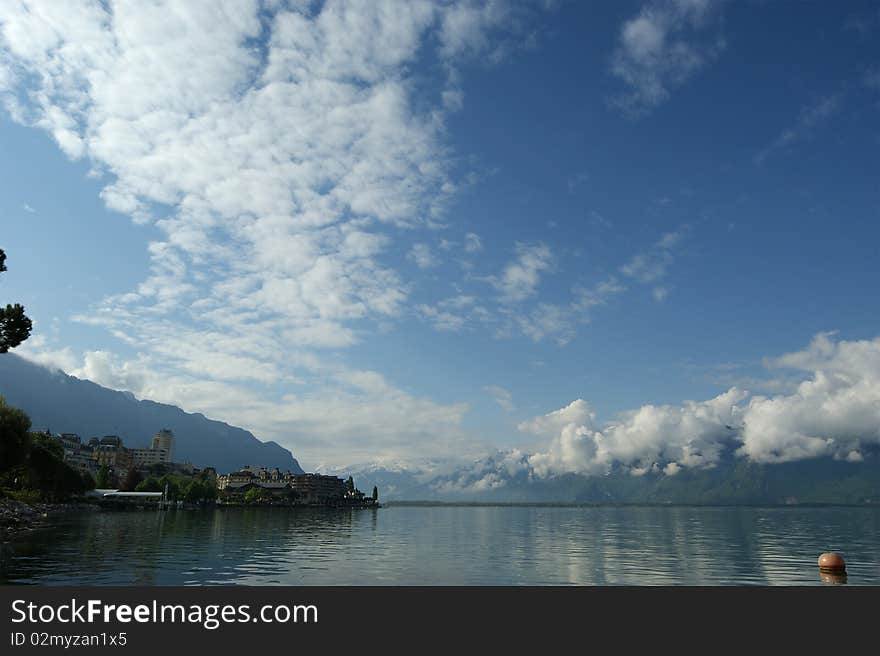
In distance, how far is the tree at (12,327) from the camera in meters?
60.6

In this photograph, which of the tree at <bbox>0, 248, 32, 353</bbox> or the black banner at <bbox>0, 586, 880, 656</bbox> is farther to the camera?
the tree at <bbox>0, 248, 32, 353</bbox>

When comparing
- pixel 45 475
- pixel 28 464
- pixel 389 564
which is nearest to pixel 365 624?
pixel 389 564

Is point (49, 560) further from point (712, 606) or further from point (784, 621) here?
point (784, 621)

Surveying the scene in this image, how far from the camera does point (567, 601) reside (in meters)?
31.3

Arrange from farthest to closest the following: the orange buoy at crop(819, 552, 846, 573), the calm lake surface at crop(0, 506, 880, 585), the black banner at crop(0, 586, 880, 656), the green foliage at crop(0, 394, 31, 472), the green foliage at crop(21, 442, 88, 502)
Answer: the green foliage at crop(21, 442, 88, 502)
the green foliage at crop(0, 394, 31, 472)
the orange buoy at crop(819, 552, 846, 573)
the calm lake surface at crop(0, 506, 880, 585)
the black banner at crop(0, 586, 880, 656)

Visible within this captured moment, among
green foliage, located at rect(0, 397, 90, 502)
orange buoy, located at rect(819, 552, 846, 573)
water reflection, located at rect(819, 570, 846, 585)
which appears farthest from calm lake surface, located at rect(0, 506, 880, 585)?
green foliage, located at rect(0, 397, 90, 502)

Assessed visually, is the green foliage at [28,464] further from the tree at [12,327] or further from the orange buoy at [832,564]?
the orange buoy at [832,564]

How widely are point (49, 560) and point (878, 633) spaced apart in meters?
60.4

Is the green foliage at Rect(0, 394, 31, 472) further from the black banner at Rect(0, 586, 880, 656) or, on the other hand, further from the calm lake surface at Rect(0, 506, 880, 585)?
the black banner at Rect(0, 586, 880, 656)

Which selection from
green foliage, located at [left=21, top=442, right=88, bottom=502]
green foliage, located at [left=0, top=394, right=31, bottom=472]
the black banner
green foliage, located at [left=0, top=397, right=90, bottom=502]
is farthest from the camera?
green foliage, located at [left=21, top=442, right=88, bottom=502]

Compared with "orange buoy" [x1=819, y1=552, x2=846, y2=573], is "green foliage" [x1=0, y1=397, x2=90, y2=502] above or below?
above

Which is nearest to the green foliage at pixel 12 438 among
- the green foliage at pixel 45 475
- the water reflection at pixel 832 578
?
the green foliage at pixel 45 475

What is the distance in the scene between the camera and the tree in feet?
199

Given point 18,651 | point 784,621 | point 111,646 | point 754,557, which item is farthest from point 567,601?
point 754,557
